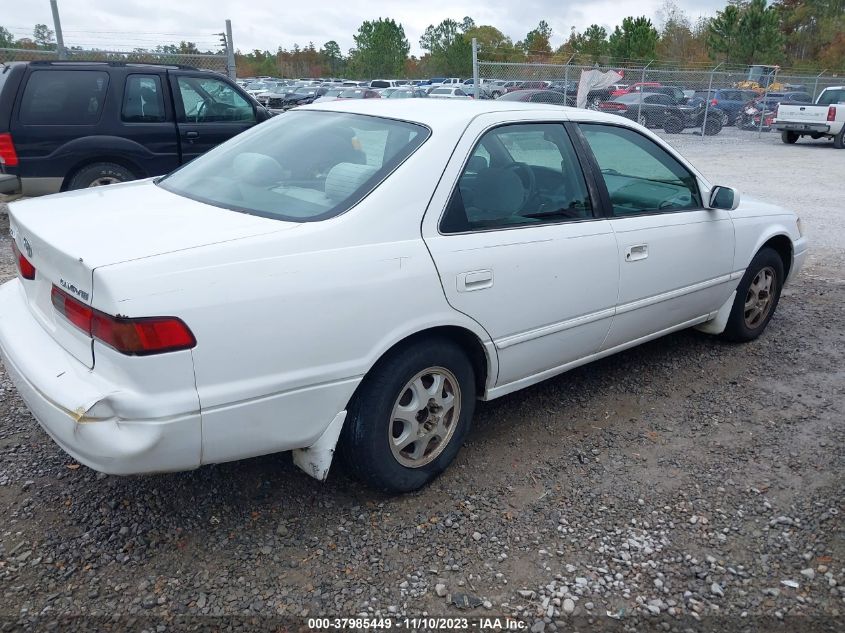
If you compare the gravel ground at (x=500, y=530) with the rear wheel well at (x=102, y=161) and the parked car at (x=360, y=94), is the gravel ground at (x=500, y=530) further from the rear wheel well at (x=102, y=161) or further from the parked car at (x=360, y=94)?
the parked car at (x=360, y=94)

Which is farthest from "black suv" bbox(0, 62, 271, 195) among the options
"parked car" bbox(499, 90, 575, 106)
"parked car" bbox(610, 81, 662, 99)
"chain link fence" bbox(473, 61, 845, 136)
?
"parked car" bbox(610, 81, 662, 99)

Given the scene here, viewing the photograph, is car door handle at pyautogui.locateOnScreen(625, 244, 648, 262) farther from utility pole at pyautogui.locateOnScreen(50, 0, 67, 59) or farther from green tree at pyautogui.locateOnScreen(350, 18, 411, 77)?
green tree at pyautogui.locateOnScreen(350, 18, 411, 77)

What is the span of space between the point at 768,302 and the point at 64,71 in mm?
7052

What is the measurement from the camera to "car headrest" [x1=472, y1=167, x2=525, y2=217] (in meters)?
3.19

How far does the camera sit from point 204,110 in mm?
8445

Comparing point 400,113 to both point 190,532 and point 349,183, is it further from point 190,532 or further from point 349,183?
point 190,532

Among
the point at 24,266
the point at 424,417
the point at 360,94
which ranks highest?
the point at 24,266

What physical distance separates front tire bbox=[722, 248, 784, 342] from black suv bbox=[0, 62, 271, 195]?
19.8 feet

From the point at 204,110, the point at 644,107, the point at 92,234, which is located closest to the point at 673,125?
the point at 644,107

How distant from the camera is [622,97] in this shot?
21.1m

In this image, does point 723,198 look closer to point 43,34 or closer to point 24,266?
point 24,266

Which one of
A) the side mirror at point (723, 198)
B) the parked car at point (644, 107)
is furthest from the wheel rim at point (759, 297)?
the parked car at point (644, 107)

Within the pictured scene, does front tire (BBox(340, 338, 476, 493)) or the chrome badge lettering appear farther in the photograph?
front tire (BBox(340, 338, 476, 493))

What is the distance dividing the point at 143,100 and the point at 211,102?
2.72ft
